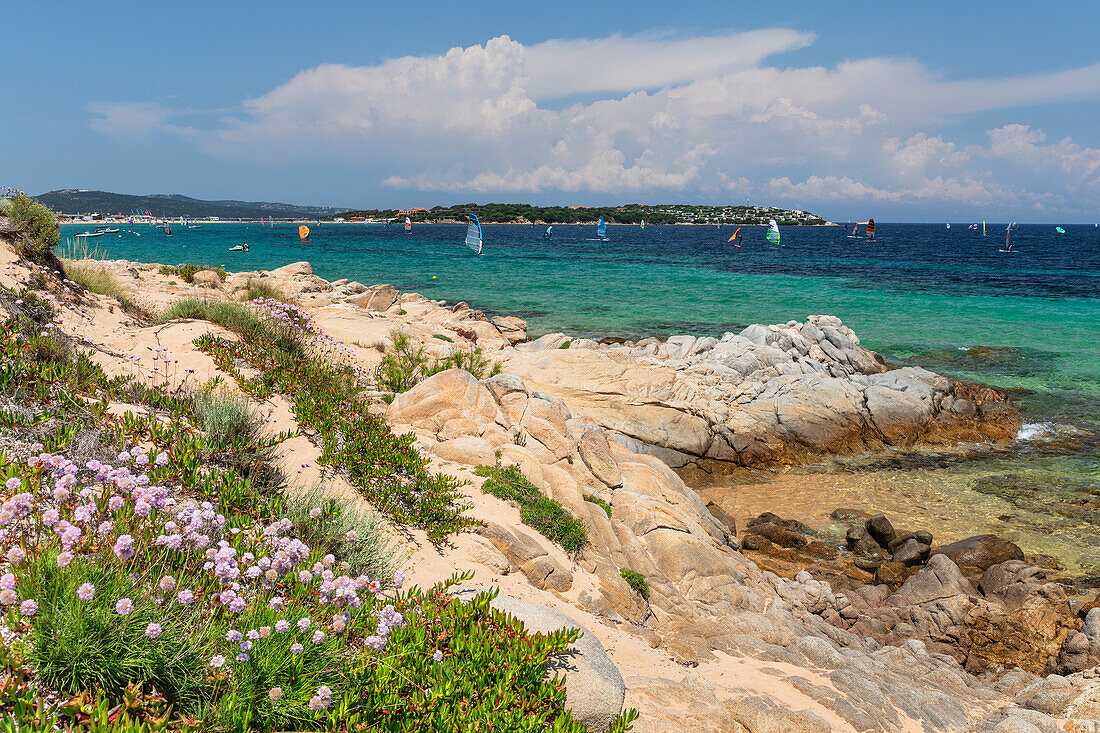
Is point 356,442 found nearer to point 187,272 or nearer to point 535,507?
point 535,507

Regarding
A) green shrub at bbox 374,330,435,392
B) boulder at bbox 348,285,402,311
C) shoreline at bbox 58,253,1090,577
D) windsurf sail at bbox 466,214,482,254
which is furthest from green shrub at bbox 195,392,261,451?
windsurf sail at bbox 466,214,482,254

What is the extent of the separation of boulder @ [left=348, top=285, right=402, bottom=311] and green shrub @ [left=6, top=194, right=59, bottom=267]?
14874 millimetres

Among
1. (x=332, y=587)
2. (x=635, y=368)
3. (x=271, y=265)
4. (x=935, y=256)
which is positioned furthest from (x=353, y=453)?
(x=935, y=256)

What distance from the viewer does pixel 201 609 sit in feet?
11.9

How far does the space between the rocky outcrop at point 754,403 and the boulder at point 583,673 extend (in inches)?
437

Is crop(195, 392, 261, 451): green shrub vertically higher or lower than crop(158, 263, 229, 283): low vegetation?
lower

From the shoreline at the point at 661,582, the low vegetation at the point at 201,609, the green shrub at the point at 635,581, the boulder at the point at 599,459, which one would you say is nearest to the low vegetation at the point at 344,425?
the shoreline at the point at 661,582

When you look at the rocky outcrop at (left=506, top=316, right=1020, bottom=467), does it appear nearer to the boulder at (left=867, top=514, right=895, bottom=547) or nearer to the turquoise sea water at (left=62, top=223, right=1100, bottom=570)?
the turquoise sea water at (left=62, top=223, right=1100, bottom=570)

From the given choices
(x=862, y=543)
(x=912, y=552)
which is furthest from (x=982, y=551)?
(x=862, y=543)

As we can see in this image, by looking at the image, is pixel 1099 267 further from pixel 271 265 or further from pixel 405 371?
pixel 271 265

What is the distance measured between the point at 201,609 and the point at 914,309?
45002 millimetres

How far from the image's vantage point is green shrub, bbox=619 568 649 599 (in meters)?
8.37

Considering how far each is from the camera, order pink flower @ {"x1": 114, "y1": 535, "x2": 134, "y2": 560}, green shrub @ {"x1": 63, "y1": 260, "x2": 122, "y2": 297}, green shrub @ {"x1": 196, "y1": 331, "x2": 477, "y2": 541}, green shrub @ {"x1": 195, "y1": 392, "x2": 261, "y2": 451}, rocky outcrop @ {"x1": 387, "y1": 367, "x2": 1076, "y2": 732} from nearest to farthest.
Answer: pink flower @ {"x1": 114, "y1": 535, "x2": 134, "y2": 560} → green shrub @ {"x1": 195, "y1": 392, "x2": 261, "y2": 451} → rocky outcrop @ {"x1": 387, "y1": 367, "x2": 1076, "y2": 732} → green shrub @ {"x1": 196, "y1": 331, "x2": 477, "y2": 541} → green shrub @ {"x1": 63, "y1": 260, "x2": 122, "y2": 297}

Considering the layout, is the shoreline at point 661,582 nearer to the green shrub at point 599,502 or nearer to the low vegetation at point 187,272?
the green shrub at point 599,502
